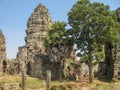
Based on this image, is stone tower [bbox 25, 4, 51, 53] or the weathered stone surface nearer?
the weathered stone surface

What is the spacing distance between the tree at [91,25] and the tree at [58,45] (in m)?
3.25

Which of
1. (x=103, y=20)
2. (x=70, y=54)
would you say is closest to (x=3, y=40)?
(x=70, y=54)

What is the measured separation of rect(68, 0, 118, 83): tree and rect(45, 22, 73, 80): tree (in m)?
3.25

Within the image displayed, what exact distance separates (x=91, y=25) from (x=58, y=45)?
289 inches

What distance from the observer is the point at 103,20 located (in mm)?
39875

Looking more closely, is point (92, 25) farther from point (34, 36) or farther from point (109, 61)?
point (34, 36)

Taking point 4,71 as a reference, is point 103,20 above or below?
above

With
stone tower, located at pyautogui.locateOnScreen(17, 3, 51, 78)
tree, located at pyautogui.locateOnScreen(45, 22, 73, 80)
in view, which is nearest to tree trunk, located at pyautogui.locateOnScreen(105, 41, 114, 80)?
tree, located at pyautogui.locateOnScreen(45, 22, 73, 80)

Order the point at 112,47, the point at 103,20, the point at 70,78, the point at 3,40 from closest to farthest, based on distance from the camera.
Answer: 1. the point at 103,20
2. the point at 112,47
3. the point at 70,78
4. the point at 3,40

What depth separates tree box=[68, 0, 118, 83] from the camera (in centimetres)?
4019

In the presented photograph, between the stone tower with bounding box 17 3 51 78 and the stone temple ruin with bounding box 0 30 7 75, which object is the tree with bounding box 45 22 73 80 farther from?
the stone temple ruin with bounding box 0 30 7 75

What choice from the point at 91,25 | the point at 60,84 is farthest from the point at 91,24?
the point at 60,84

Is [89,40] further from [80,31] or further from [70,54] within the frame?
[70,54]

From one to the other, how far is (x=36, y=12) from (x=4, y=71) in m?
11.8
